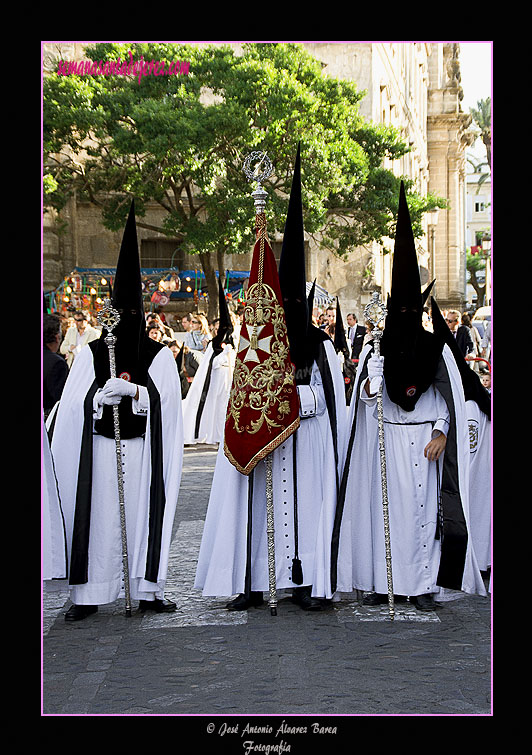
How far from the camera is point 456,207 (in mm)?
56594

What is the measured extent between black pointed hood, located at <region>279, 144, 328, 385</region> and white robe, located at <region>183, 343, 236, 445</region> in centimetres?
964

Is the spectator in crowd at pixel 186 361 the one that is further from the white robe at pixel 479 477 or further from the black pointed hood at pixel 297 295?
the black pointed hood at pixel 297 295

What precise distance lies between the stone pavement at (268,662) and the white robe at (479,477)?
68 centimetres

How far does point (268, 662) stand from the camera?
5480 millimetres

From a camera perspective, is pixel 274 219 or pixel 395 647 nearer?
pixel 395 647

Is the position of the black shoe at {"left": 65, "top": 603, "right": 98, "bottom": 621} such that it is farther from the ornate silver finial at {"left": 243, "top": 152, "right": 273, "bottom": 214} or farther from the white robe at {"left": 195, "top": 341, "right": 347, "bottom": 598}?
the ornate silver finial at {"left": 243, "top": 152, "right": 273, "bottom": 214}

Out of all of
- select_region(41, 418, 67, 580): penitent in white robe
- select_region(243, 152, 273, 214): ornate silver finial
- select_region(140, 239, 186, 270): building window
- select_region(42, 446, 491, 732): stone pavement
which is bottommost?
select_region(42, 446, 491, 732): stone pavement

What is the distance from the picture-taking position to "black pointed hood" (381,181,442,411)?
21.3ft

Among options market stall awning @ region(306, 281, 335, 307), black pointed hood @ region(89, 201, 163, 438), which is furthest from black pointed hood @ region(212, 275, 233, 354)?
market stall awning @ region(306, 281, 335, 307)

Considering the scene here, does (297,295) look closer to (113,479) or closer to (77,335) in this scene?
(113,479)

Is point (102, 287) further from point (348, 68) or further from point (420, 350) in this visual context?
point (420, 350)

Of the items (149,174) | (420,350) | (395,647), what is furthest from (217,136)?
(395,647)

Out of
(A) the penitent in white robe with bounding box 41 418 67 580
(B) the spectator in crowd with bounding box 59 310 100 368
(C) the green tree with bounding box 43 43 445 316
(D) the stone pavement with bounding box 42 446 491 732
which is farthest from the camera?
(C) the green tree with bounding box 43 43 445 316

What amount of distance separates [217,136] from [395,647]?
19069mm
